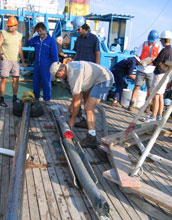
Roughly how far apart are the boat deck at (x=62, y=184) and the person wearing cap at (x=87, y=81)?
60cm

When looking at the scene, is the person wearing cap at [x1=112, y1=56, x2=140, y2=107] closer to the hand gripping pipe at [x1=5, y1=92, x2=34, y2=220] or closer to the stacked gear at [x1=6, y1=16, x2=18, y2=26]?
the stacked gear at [x1=6, y1=16, x2=18, y2=26]

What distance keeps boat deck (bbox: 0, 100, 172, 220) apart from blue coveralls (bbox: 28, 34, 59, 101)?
1.74 meters

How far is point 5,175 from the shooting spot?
3129 millimetres

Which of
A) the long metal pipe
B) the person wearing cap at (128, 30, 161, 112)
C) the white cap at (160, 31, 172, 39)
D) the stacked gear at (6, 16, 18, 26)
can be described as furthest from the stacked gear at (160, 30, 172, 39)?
the long metal pipe

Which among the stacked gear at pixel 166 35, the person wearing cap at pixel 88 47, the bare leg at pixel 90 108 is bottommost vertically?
the bare leg at pixel 90 108

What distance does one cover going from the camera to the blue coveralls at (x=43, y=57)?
5.84 metres

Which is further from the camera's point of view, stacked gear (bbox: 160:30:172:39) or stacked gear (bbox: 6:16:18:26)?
stacked gear (bbox: 6:16:18:26)

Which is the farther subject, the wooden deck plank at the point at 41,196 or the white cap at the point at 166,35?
the white cap at the point at 166,35

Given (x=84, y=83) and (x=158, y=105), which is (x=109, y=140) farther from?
(x=158, y=105)

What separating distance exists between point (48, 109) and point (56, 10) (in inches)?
835

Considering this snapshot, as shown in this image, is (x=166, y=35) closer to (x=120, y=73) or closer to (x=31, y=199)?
(x=120, y=73)

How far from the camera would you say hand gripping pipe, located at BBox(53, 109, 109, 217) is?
8.30ft

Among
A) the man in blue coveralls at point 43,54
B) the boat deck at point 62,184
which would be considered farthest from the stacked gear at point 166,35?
the man in blue coveralls at point 43,54

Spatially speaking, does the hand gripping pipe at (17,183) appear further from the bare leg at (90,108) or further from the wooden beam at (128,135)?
the wooden beam at (128,135)
